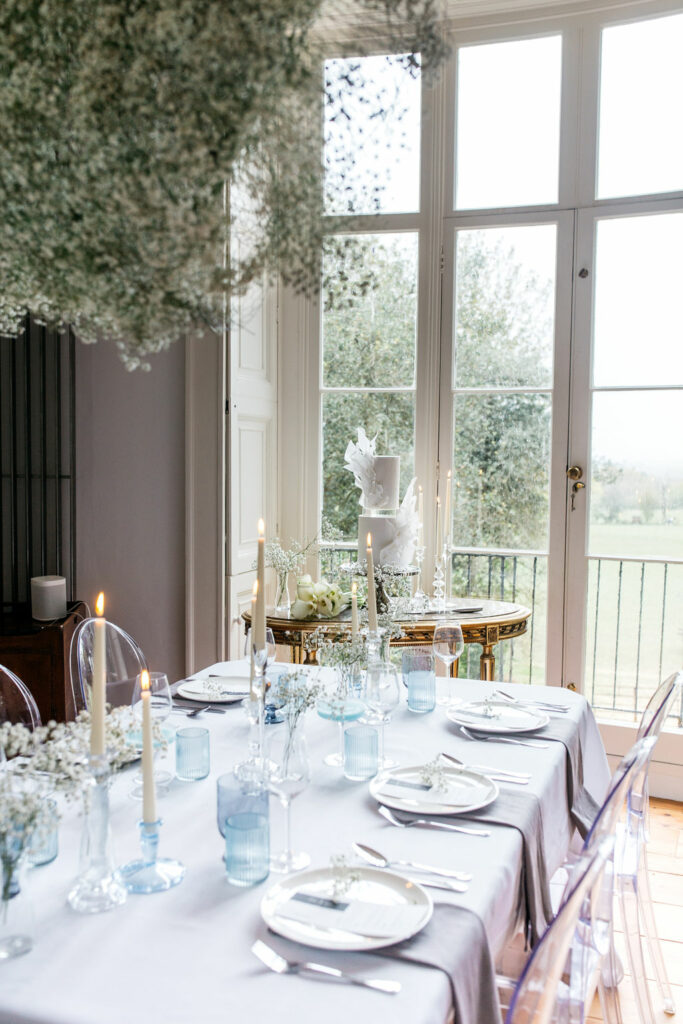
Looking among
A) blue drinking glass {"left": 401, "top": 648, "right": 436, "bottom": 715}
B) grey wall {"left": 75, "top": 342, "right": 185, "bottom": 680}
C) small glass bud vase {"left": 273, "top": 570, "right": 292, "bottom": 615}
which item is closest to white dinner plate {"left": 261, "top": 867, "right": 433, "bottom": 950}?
blue drinking glass {"left": 401, "top": 648, "right": 436, "bottom": 715}

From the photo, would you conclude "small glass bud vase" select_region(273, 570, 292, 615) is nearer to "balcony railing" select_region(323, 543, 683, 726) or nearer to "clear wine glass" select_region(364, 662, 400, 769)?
"balcony railing" select_region(323, 543, 683, 726)

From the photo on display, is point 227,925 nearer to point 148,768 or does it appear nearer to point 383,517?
point 148,768

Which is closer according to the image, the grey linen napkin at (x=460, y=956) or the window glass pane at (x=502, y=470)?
the grey linen napkin at (x=460, y=956)

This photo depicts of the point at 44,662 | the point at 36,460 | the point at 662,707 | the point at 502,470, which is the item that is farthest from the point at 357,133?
the point at 36,460

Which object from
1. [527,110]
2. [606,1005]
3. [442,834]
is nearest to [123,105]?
[442,834]

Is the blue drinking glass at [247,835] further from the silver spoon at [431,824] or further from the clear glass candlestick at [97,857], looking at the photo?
the silver spoon at [431,824]

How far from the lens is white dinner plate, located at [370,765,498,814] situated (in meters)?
1.61

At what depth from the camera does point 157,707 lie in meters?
1.80

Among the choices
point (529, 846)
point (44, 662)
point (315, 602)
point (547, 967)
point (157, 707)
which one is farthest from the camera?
point (44, 662)

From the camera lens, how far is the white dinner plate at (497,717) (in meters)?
2.07

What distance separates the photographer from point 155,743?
5.41 feet

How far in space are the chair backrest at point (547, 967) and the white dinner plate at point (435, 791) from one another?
45 centimetres

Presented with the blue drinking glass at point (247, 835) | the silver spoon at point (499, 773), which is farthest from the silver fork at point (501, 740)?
the blue drinking glass at point (247, 835)

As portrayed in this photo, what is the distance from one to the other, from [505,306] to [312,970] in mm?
3244
